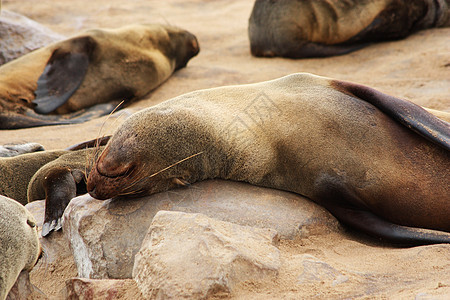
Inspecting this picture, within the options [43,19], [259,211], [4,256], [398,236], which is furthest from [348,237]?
[43,19]

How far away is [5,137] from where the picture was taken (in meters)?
6.00

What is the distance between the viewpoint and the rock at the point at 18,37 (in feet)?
26.3

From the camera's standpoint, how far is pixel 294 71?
720 centimetres

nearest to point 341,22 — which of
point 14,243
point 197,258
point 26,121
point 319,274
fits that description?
point 26,121

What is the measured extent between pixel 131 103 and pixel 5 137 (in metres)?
1.68

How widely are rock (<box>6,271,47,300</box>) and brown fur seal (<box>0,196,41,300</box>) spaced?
52 millimetres

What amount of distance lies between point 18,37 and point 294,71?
13.0 ft

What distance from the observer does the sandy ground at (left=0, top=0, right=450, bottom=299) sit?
2.46m

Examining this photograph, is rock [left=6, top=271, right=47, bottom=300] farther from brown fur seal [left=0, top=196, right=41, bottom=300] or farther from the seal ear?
the seal ear

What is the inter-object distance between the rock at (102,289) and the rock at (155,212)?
254mm

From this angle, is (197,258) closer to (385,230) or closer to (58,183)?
(385,230)

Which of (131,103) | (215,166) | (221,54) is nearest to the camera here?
(215,166)

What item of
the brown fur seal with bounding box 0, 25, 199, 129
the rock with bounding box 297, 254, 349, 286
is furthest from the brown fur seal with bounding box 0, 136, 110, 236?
the brown fur seal with bounding box 0, 25, 199, 129

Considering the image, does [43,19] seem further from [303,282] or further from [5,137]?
[303,282]
